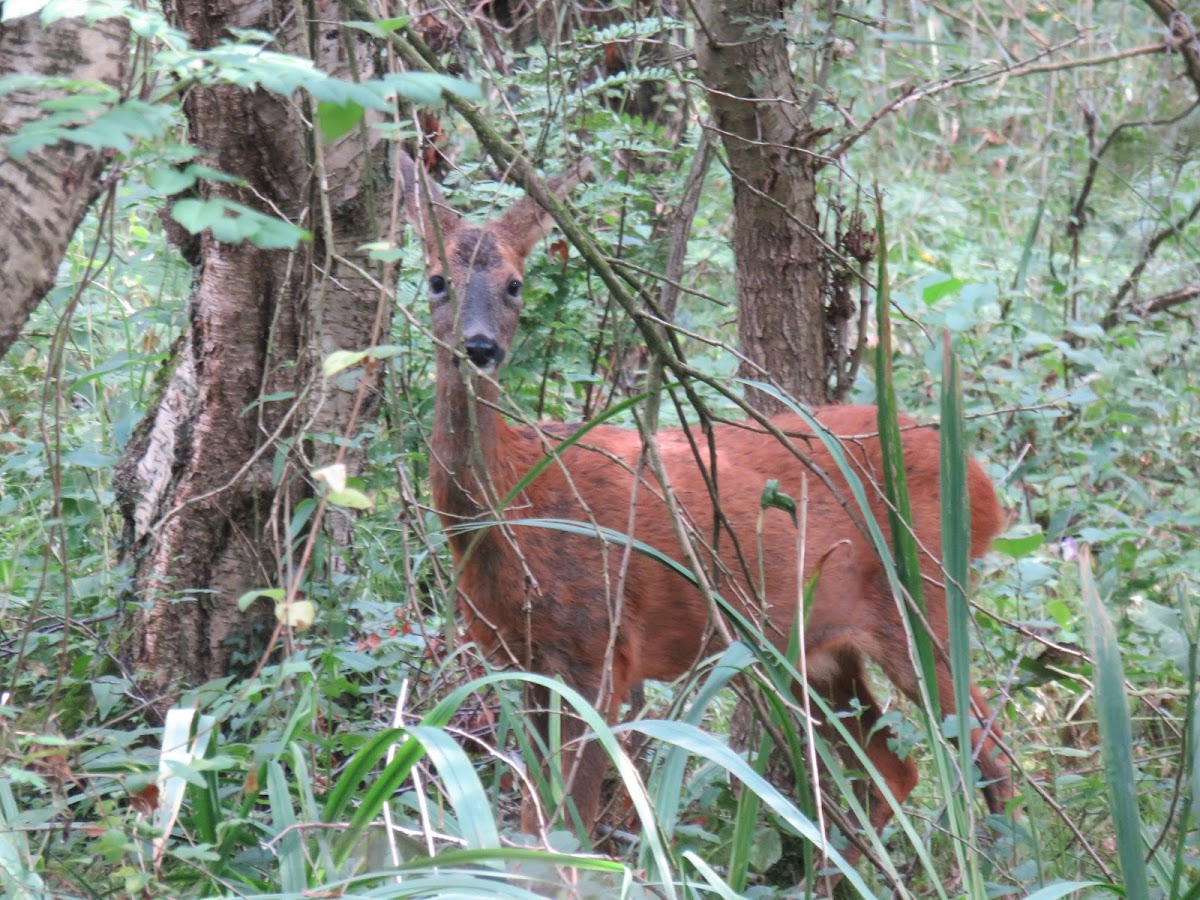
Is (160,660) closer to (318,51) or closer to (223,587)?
(223,587)

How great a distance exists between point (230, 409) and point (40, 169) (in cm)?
168

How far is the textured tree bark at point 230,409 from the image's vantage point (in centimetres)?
385

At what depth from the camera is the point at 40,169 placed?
95.4 inches

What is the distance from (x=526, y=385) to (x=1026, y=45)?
5.47 meters

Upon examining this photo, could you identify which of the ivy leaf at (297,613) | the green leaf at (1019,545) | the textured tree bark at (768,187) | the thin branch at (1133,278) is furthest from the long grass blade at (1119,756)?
the thin branch at (1133,278)

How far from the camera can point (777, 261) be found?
14.8 feet

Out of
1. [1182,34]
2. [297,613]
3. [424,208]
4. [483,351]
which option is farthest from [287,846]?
[1182,34]

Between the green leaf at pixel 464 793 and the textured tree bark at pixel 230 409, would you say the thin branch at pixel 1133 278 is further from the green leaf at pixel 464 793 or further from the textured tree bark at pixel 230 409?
the green leaf at pixel 464 793

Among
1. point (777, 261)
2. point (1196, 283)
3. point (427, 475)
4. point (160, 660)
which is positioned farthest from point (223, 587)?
point (1196, 283)

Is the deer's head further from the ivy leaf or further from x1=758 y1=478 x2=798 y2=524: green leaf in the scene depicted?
the ivy leaf

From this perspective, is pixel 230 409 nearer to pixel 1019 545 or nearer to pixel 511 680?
pixel 511 680

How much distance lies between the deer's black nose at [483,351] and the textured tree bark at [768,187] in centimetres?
80

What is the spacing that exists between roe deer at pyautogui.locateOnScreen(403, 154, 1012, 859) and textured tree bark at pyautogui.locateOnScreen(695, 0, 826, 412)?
0.25 meters

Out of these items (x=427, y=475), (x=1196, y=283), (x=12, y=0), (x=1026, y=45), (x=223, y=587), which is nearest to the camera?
(x=12, y=0)
